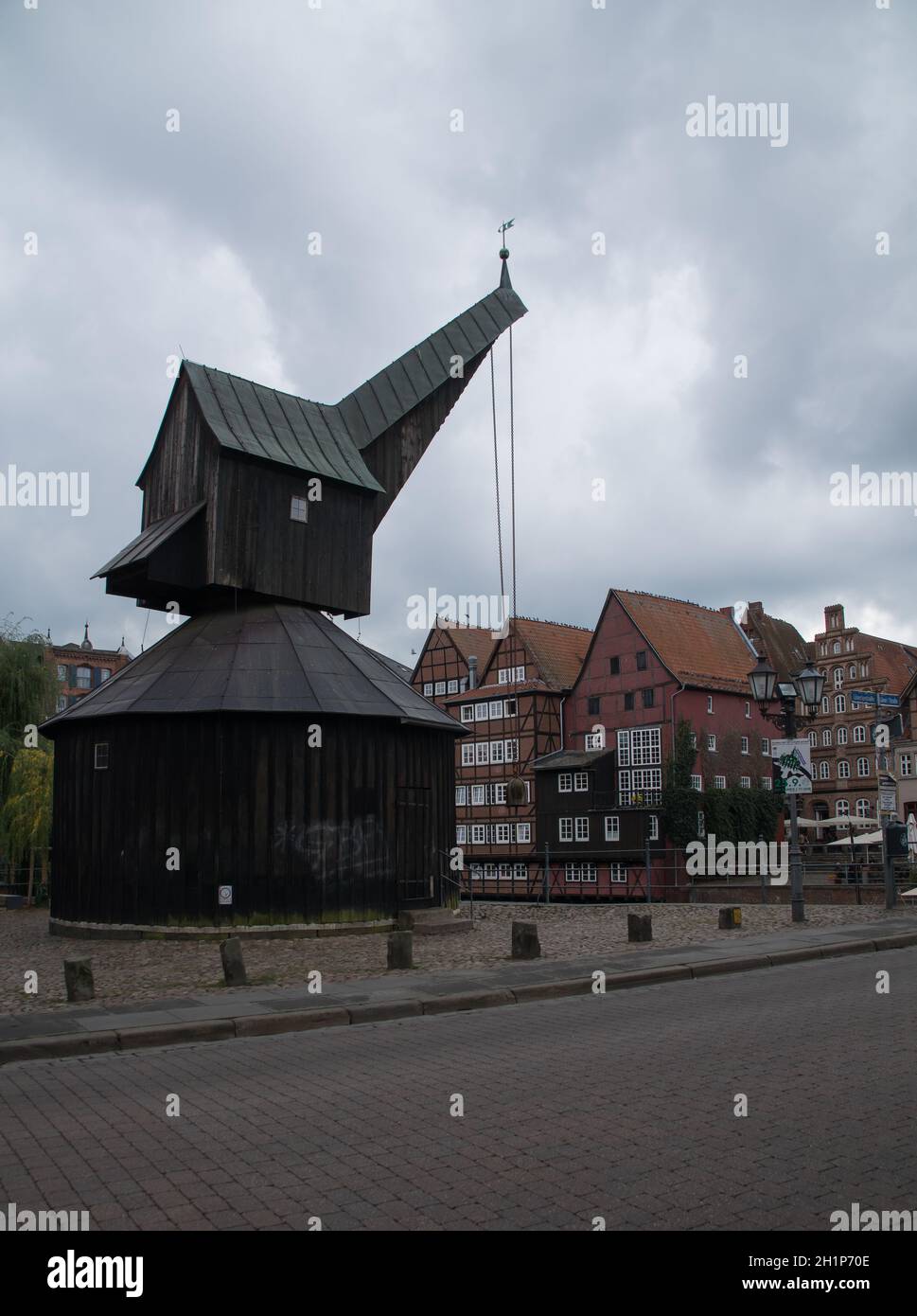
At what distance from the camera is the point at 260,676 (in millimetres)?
22203

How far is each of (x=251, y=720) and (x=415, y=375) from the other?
38.1 ft

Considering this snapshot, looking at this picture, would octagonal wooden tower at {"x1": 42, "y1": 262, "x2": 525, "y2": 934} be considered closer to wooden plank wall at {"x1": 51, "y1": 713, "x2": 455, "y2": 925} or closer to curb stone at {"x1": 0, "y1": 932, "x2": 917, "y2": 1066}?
wooden plank wall at {"x1": 51, "y1": 713, "x2": 455, "y2": 925}

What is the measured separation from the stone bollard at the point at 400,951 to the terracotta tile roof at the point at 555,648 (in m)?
41.8

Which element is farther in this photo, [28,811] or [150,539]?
[28,811]

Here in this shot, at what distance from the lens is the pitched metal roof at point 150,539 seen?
23.1 metres

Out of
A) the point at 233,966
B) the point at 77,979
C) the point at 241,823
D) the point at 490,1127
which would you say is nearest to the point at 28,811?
the point at 241,823

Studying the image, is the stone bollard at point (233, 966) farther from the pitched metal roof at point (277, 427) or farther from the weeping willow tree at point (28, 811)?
the weeping willow tree at point (28, 811)

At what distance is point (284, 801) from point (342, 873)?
192 centimetres

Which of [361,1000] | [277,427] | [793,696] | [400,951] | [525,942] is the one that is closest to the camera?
[361,1000]

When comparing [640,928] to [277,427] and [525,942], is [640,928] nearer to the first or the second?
[525,942]

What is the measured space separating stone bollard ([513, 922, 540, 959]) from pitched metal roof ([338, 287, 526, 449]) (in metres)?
15.2

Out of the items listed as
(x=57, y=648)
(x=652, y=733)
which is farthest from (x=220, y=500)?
(x=57, y=648)

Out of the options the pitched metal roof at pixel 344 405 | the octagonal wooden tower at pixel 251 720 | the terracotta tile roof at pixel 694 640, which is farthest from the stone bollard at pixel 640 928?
the terracotta tile roof at pixel 694 640

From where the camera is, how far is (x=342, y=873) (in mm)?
21594
